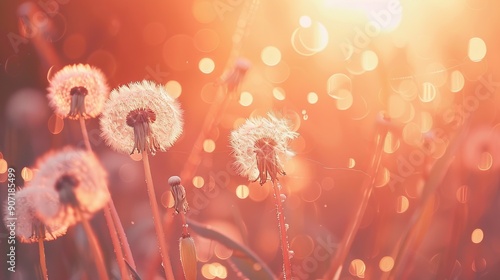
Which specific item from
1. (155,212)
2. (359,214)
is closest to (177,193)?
(155,212)

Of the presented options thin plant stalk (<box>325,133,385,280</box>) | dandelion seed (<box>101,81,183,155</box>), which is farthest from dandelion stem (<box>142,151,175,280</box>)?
thin plant stalk (<box>325,133,385,280</box>)

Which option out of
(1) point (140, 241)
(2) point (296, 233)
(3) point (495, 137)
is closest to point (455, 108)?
(3) point (495, 137)

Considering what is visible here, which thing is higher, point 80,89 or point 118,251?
point 80,89

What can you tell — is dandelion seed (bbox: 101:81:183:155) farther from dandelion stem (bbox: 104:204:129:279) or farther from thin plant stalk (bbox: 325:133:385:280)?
thin plant stalk (bbox: 325:133:385:280)

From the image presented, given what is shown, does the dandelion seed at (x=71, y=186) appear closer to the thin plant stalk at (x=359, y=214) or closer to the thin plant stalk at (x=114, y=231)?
the thin plant stalk at (x=114, y=231)

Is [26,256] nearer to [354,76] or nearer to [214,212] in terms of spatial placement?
[214,212]

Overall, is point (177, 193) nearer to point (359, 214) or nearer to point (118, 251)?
point (118, 251)
